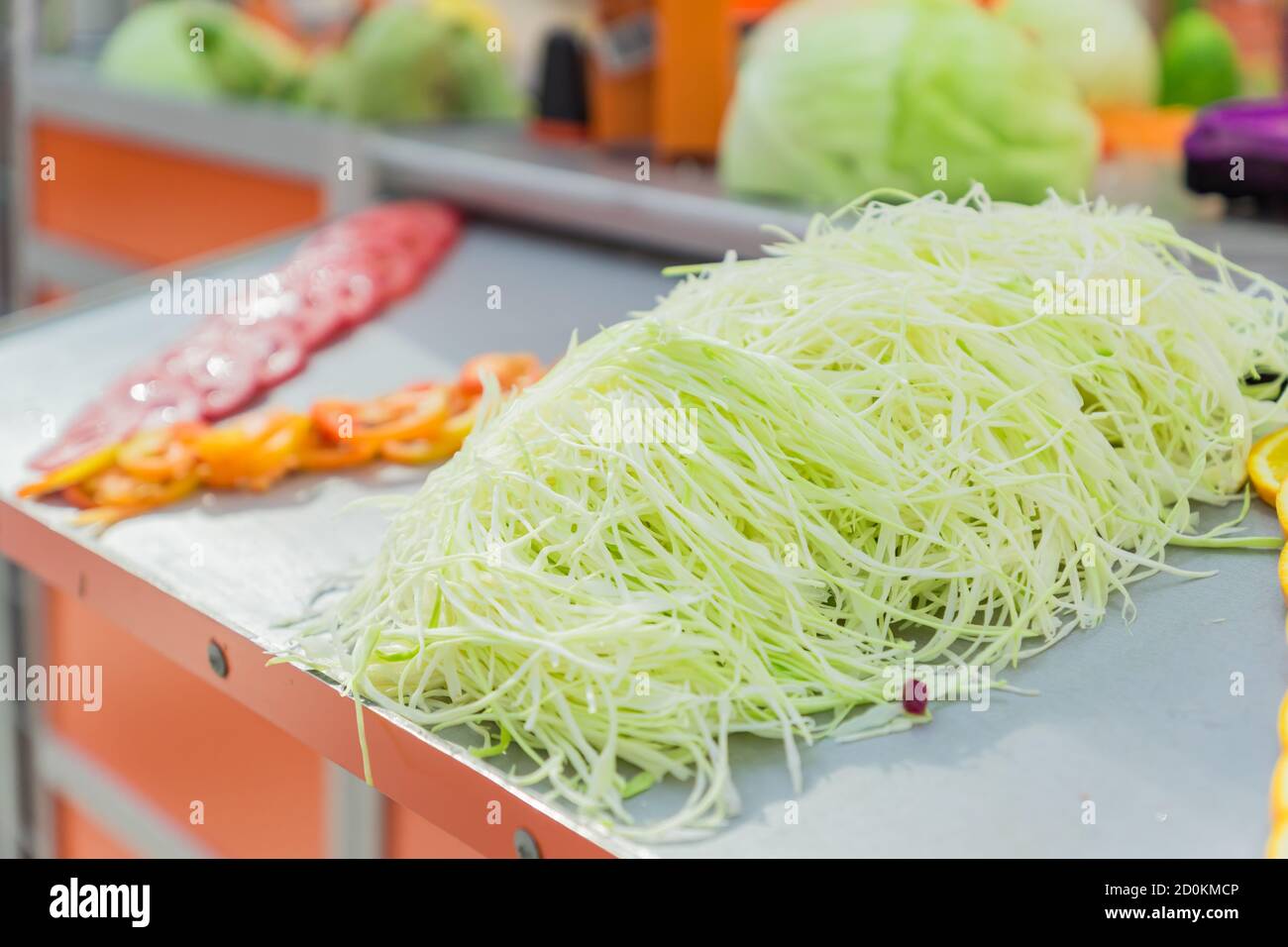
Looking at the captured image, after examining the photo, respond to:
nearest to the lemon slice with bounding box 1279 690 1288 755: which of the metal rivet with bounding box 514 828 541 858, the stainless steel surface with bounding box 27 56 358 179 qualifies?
the metal rivet with bounding box 514 828 541 858

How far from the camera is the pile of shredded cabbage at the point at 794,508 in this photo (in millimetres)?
922

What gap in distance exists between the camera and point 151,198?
3068 millimetres

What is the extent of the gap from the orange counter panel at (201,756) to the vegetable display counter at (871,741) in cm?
83

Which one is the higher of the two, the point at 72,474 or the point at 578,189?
the point at 578,189

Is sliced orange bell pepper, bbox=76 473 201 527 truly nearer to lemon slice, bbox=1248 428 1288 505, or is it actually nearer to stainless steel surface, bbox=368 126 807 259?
stainless steel surface, bbox=368 126 807 259

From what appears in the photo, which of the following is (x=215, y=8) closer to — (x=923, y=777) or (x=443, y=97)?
(x=443, y=97)

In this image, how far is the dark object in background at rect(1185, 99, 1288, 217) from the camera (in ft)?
6.20

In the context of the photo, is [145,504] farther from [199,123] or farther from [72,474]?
[199,123]

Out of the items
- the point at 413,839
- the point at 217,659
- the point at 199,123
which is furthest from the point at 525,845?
the point at 199,123

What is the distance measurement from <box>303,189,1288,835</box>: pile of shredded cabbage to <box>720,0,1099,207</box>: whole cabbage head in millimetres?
688

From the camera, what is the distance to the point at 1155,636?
1.02 meters

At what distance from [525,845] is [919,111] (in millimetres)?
1372
